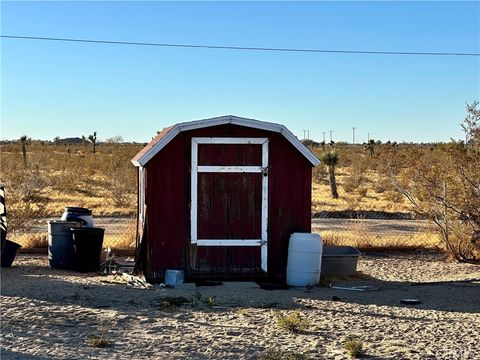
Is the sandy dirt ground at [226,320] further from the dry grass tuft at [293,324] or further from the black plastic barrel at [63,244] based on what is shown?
the black plastic barrel at [63,244]

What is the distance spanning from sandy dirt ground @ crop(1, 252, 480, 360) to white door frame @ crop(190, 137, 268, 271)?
75 centimetres

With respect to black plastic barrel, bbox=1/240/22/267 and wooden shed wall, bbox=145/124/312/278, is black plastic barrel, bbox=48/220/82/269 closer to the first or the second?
black plastic barrel, bbox=1/240/22/267

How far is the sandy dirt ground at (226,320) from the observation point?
688 centimetres

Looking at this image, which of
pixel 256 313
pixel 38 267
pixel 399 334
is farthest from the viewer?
pixel 38 267

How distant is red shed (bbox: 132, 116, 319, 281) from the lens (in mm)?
11484

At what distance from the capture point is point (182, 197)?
1152 centimetres

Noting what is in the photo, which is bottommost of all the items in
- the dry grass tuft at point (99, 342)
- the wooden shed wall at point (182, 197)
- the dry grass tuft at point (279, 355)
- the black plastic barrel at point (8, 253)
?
the dry grass tuft at point (279, 355)

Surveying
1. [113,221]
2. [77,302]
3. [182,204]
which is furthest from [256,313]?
[113,221]

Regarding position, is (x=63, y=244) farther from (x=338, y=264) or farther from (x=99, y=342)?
(x=99, y=342)

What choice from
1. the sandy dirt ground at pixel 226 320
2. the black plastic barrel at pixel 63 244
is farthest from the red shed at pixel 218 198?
the black plastic barrel at pixel 63 244

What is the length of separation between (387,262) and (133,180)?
14.6 m

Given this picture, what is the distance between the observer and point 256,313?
8695 mm

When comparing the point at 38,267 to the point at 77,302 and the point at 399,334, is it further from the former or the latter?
the point at 399,334

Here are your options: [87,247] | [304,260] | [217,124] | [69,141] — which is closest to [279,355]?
[304,260]
